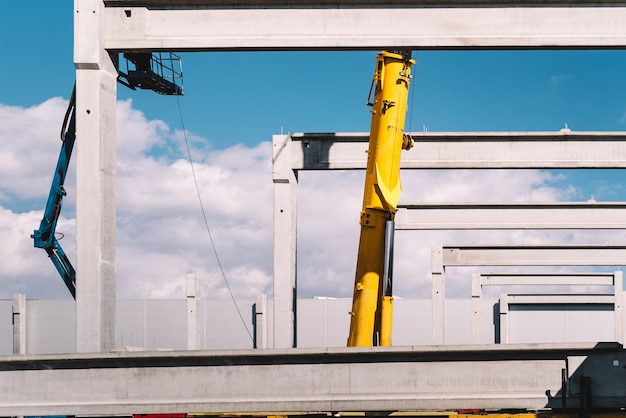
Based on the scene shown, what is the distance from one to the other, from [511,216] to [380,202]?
49.6 ft

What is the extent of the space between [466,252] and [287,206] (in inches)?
674

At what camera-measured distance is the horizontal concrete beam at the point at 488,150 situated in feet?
81.3

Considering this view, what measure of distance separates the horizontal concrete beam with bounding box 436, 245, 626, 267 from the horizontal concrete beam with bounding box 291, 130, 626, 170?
12.9 metres

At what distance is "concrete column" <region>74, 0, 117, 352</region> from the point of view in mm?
12477

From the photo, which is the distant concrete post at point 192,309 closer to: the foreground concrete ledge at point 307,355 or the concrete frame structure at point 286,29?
the concrete frame structure at point 286,29

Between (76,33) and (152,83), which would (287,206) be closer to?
(152,83)

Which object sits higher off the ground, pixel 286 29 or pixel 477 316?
pixel 286 29

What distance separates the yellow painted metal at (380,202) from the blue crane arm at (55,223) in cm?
1020

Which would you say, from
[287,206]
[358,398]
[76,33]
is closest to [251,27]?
[76,33]

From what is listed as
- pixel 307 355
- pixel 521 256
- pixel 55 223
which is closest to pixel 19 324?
pixel 55 223

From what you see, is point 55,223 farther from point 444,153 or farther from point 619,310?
point 619,310

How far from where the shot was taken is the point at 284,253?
23.2m

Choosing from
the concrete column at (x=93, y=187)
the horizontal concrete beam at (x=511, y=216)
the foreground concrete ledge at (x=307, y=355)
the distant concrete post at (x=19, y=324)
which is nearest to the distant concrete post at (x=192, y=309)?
the distant concrete post at (x=19, y=324)

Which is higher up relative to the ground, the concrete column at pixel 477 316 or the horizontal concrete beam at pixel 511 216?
the horizontal concrete beam at pixel 511 216
